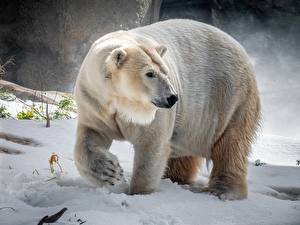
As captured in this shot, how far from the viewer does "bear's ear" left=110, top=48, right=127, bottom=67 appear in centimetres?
358

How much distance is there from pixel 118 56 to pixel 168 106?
441mm

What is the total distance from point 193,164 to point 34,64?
6847mm

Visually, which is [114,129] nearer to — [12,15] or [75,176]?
[75,176]

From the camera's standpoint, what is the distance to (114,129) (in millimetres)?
3963

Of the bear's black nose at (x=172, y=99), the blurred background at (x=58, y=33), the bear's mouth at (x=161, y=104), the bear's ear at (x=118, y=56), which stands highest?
the bear's ear at (x=118, y=56)

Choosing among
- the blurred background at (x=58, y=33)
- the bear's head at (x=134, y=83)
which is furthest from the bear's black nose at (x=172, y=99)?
the blurred background at (x=58, y=33)

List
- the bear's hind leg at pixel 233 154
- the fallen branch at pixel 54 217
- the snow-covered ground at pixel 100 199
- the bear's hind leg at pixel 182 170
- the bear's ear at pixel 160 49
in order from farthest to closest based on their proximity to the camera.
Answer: the bear's hind leg at pixel 182 170 → the bear's hind leg at pixel 233 154 → the bear's ear at pixel 160 49 → the snow-covered ground at pixel 100 199 → the fallen branch at pixel 54 217

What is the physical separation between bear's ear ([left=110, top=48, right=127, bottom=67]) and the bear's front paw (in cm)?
64

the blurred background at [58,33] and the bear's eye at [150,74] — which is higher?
the bear's eye at [150,74]

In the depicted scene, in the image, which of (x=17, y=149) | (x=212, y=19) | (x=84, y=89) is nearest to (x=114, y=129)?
(x=84, y=89)

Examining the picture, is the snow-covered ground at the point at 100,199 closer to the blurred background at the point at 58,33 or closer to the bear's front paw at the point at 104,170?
the bear's front paw at the point at 104,170

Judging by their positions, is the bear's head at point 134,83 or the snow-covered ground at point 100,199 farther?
the bear's head at point 134,83

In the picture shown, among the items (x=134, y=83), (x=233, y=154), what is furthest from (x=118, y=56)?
(x=233, y=154)

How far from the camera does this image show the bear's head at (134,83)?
3566 millimetres
